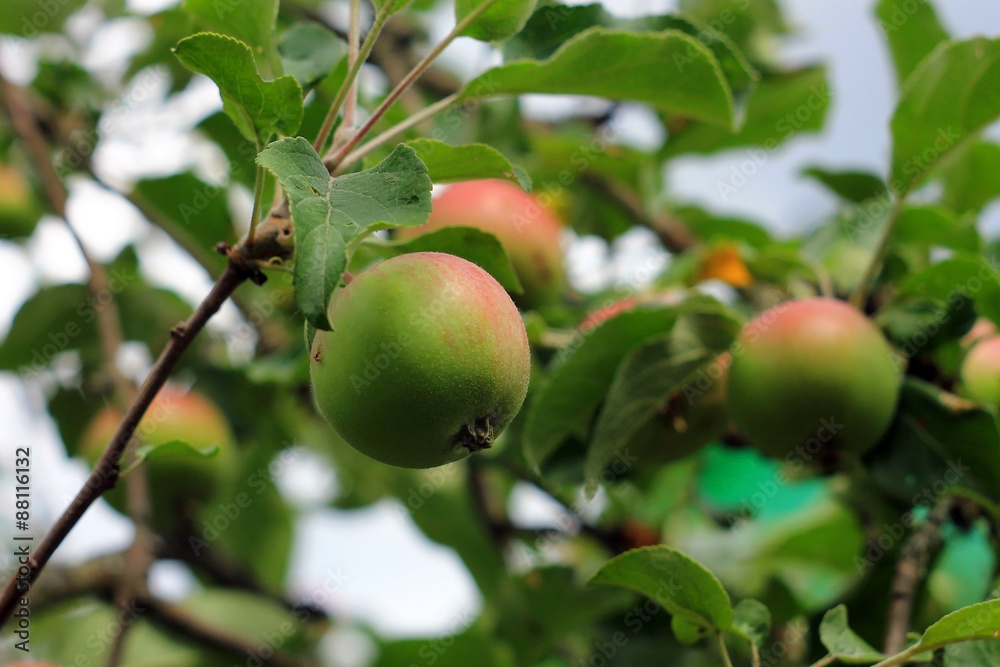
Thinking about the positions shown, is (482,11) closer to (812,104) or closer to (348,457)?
(812,104)

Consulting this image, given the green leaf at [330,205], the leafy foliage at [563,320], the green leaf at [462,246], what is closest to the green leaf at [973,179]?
the leafy foliage at [563,320]

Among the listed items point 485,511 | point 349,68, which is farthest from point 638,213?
point 349,68

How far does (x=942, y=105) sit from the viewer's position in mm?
1414

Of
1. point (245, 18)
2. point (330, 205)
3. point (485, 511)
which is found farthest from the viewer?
point (485, 511)

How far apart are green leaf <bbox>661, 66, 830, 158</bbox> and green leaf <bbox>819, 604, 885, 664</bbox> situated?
1.37 metres

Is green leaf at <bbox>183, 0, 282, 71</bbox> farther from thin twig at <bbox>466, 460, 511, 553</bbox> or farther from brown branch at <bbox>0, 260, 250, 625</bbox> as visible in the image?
thin twig at <bbox>466, 460, 511, 553</bbox>

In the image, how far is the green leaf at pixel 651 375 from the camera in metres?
1.31

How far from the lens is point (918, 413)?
55.5 inches

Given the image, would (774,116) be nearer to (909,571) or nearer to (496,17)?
(909,571)

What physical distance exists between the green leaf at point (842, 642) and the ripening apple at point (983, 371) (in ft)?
2.26

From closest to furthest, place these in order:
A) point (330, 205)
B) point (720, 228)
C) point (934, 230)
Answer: point (330, 205) → point (934, 230) → point (720, 228)

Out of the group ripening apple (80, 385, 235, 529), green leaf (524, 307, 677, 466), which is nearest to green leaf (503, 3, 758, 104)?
green leaf (524, 307, 677, 466)

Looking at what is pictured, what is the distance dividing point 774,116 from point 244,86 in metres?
1.66

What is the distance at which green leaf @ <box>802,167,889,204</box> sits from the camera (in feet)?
6.14
